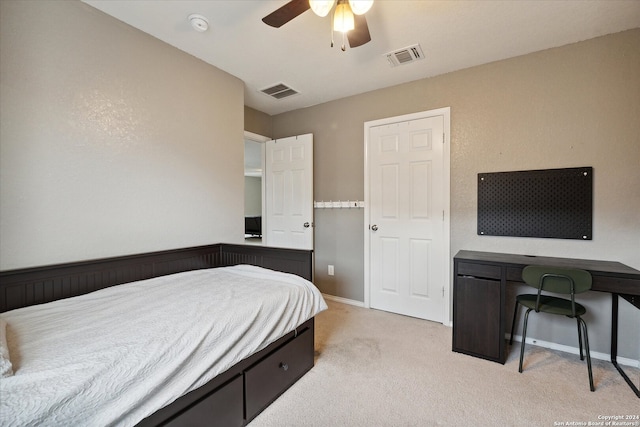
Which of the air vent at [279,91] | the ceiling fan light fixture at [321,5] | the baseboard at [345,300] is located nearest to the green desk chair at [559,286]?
the baseboard at [345,300]

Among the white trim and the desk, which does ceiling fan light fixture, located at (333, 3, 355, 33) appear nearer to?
the desk

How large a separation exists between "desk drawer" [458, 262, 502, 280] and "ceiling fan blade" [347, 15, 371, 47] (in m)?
1.82

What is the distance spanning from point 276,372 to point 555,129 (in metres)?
2.87

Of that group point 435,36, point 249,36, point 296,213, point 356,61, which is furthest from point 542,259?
point 249,36

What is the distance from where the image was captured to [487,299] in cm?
214

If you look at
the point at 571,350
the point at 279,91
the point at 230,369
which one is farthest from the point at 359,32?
the point at 571,350

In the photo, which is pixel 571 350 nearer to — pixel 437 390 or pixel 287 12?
pixel 437 390

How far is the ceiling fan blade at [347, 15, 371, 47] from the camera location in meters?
1.56

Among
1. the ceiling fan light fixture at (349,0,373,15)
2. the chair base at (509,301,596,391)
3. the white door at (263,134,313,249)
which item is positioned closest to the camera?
the ceiling fan light fixture at (349,0,373,15)

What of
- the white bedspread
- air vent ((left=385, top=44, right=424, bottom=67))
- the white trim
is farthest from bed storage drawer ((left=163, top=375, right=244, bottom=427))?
the white trim

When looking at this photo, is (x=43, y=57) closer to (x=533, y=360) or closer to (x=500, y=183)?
(x=500, y=183)

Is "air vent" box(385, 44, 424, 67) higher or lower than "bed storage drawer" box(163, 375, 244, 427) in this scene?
higher

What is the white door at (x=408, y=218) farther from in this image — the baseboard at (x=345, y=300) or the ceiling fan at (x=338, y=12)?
the ceiling fan at (x=338, y=12)

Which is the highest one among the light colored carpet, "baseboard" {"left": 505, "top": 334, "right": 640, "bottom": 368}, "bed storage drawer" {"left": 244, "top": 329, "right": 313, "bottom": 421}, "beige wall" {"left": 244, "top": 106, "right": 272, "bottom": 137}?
"beige wall" {"left": 244, "top": 106, "right": 272, "bottom": 137}
